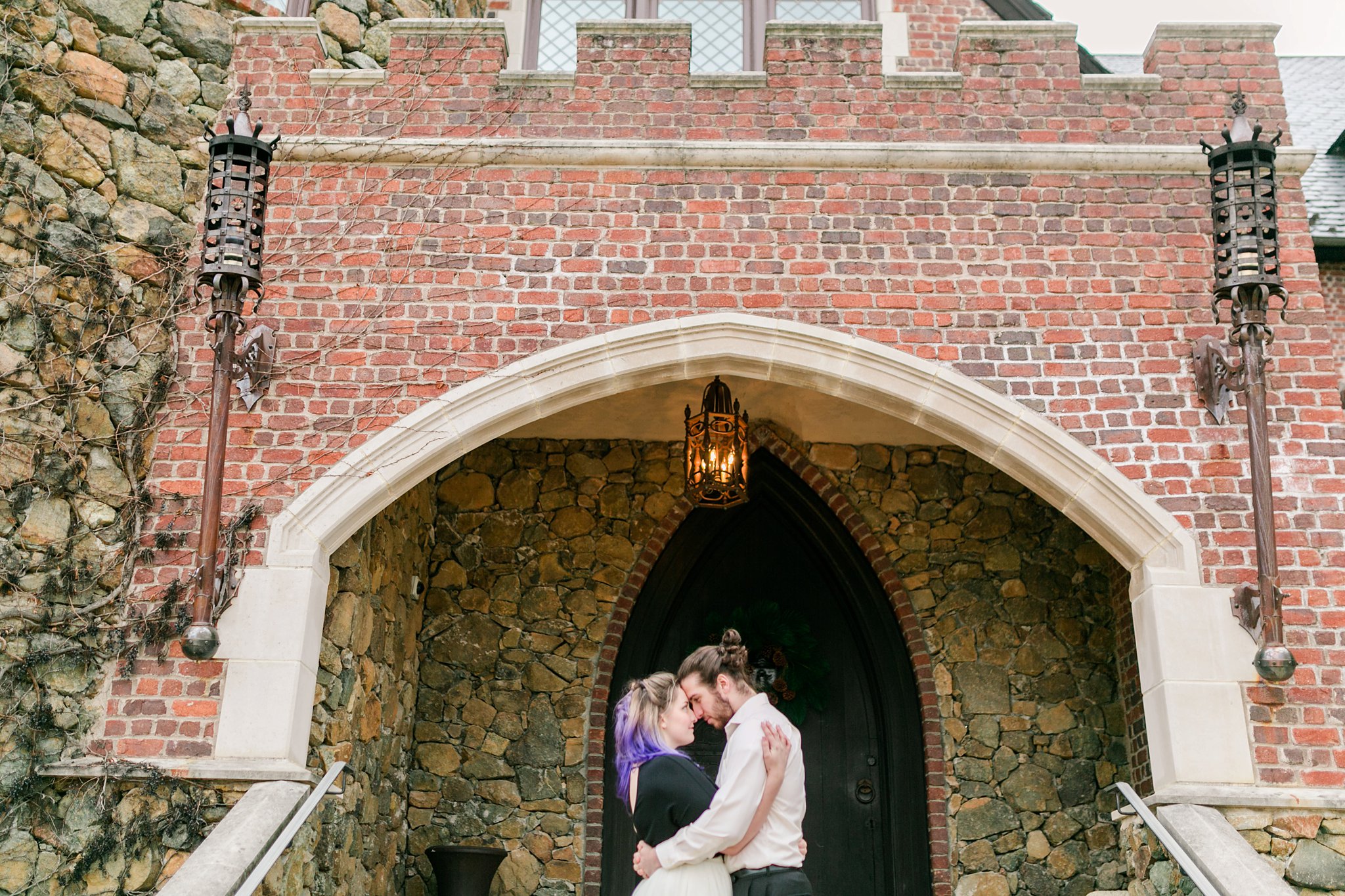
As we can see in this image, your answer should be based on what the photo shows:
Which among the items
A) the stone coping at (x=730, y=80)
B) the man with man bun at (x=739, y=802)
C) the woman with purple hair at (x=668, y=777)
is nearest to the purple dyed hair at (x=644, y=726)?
the woman with purple hair at (x=668, y=777)

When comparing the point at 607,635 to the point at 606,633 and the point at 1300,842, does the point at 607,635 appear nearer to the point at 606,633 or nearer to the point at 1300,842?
the point at 606,633

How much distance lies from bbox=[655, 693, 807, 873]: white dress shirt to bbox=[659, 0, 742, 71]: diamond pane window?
4708mm

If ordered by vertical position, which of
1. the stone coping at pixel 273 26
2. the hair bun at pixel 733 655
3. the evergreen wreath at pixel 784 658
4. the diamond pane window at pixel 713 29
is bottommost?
the hair bun at pixel 733 655

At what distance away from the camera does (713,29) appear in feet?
26.1

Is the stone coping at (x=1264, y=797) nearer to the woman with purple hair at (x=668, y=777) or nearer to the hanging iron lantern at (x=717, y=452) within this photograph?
the woman with purple hair at (x=668, y=777)

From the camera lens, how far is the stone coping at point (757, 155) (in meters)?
5.79

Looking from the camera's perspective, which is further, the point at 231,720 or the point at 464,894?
the point at 464,894

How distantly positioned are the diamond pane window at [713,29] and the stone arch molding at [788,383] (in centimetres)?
290

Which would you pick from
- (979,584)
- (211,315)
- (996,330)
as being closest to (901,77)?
(996,330)

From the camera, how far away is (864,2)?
8.08 metres

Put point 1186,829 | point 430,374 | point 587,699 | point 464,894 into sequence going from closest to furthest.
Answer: point 1186,829, point 430,374, point 464,894, point 587,699

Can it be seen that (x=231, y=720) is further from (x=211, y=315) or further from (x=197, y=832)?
(x=211, y=315)

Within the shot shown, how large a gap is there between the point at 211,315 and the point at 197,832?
2064 mm

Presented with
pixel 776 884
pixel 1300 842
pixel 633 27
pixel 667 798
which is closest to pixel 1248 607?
pixel 1300 842
